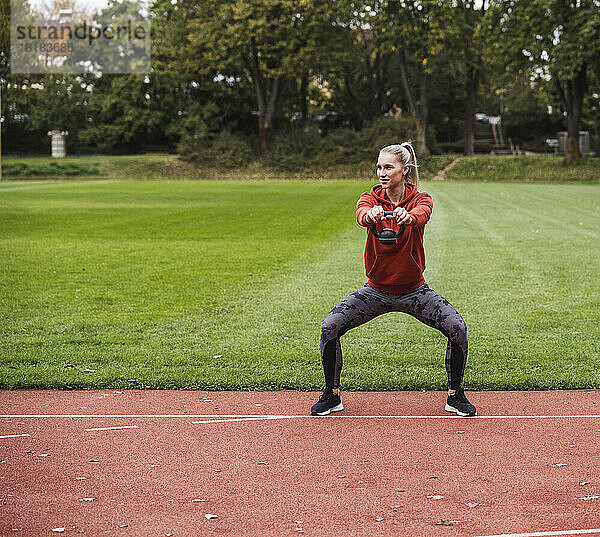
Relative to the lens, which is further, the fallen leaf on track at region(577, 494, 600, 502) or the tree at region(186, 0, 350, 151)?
the tree at region(186, 0, 350, 151)

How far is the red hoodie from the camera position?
5566mm

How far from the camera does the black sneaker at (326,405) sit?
6043 millimetres

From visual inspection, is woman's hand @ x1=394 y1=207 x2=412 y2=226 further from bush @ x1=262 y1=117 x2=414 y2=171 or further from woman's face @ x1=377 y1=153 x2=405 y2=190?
bush @ x1=262 y1=117 x2=414 y2=171

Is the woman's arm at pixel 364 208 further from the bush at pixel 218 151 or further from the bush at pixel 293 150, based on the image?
the bush at pixel 218 151

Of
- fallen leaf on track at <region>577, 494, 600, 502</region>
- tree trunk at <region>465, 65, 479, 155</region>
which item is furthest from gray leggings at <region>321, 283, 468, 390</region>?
tree trunk at <region>465, 65, 479, 155</region>

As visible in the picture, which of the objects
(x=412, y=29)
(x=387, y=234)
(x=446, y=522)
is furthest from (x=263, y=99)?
(x=446, y=522)

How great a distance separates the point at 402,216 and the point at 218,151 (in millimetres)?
60304

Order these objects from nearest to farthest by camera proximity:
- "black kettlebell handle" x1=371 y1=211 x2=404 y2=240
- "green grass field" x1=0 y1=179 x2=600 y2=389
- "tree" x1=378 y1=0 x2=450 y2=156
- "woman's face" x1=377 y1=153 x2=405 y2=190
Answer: "black kettlebell handle" x1=371 y1=211 x2=404 y2=240
"woman's face" x1=377 y1=153 x2=405 y2=190
"green grass field" x1=0 y1=179 x2=600 y2=389
"tree" x1=378 y1=0 x2=450 y2=156

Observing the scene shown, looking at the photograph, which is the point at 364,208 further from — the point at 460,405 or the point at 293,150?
the point at 293,150

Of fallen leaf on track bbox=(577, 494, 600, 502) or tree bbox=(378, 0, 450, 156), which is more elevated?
tree bbox=(378, 0, 450, 156)

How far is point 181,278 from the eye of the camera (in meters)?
12.9

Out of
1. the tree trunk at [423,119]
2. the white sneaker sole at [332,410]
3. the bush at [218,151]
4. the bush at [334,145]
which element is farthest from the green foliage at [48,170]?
the white sneaker sole at [332,410]

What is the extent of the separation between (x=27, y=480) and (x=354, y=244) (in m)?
13.1

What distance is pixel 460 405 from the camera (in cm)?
603
